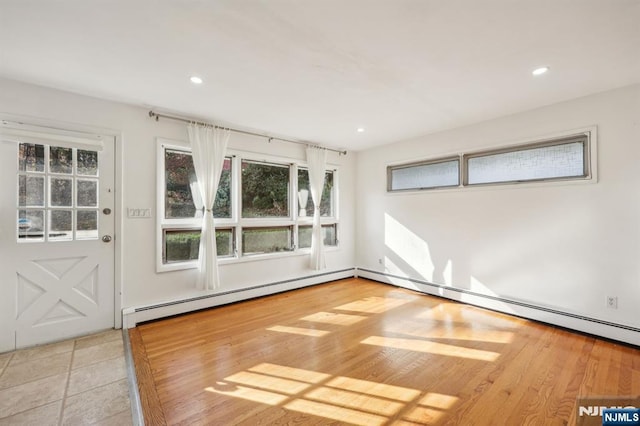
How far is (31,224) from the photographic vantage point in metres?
2.67

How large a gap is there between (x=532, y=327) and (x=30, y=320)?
5300 millimetres

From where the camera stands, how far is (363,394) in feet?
6.43

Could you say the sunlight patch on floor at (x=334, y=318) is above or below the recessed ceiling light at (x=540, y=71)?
below

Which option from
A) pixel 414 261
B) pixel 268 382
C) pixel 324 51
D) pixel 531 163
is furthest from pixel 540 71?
pixel 268 382

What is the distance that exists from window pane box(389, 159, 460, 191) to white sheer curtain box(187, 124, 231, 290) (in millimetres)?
3048

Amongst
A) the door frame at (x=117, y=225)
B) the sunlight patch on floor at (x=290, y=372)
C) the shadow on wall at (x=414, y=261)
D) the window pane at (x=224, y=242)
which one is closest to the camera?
the sunlight patch on floor at (x=290, y=372)

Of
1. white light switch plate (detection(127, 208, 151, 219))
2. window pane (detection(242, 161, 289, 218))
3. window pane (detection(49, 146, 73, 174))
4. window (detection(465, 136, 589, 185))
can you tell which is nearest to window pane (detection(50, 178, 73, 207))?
window pane (detection(49, 146, 73, 174))

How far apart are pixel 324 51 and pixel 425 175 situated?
118 inches

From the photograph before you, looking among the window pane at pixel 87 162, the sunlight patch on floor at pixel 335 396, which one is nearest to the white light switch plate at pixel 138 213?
the window pane at pixel 87 162

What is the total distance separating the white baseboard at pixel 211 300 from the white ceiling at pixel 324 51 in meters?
2.43

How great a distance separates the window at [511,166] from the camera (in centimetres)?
306

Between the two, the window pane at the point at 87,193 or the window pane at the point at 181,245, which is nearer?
the window pane at the point at 87,193

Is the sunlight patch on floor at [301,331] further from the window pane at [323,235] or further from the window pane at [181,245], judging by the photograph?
the window pane at [323,235]

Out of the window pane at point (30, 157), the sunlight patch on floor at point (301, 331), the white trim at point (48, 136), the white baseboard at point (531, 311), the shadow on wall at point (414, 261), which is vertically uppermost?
the white trim at point (48, 136)
